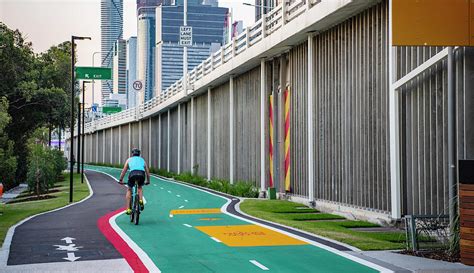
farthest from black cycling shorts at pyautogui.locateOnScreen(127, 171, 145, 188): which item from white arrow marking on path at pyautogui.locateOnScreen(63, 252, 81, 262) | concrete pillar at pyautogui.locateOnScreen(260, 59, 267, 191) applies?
concrete pillar at pyautogui.locateOnScreen(260, 59, 267, 191)

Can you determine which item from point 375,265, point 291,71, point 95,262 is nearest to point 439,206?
point 375,265

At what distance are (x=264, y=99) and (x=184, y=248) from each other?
669 inches

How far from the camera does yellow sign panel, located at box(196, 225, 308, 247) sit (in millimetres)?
13500

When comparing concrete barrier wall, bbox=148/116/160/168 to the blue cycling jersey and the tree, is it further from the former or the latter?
the blue cycling jersey

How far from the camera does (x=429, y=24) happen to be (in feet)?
39.8

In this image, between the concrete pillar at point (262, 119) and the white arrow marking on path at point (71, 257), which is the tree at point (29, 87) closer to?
the concrete pillar at point (262, 119)

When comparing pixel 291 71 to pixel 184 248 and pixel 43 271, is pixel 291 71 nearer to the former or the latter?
pixel 184 248

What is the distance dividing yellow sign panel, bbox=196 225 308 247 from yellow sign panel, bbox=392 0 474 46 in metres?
4.54

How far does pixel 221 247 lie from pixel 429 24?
5.68 metres

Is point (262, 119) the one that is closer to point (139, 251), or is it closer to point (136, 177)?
point (136, 177)

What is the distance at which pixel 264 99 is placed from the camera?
96.0 feet

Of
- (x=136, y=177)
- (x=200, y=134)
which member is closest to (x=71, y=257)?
(x=136, y=177)

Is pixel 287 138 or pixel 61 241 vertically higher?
pixel 287 138

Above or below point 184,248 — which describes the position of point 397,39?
above
